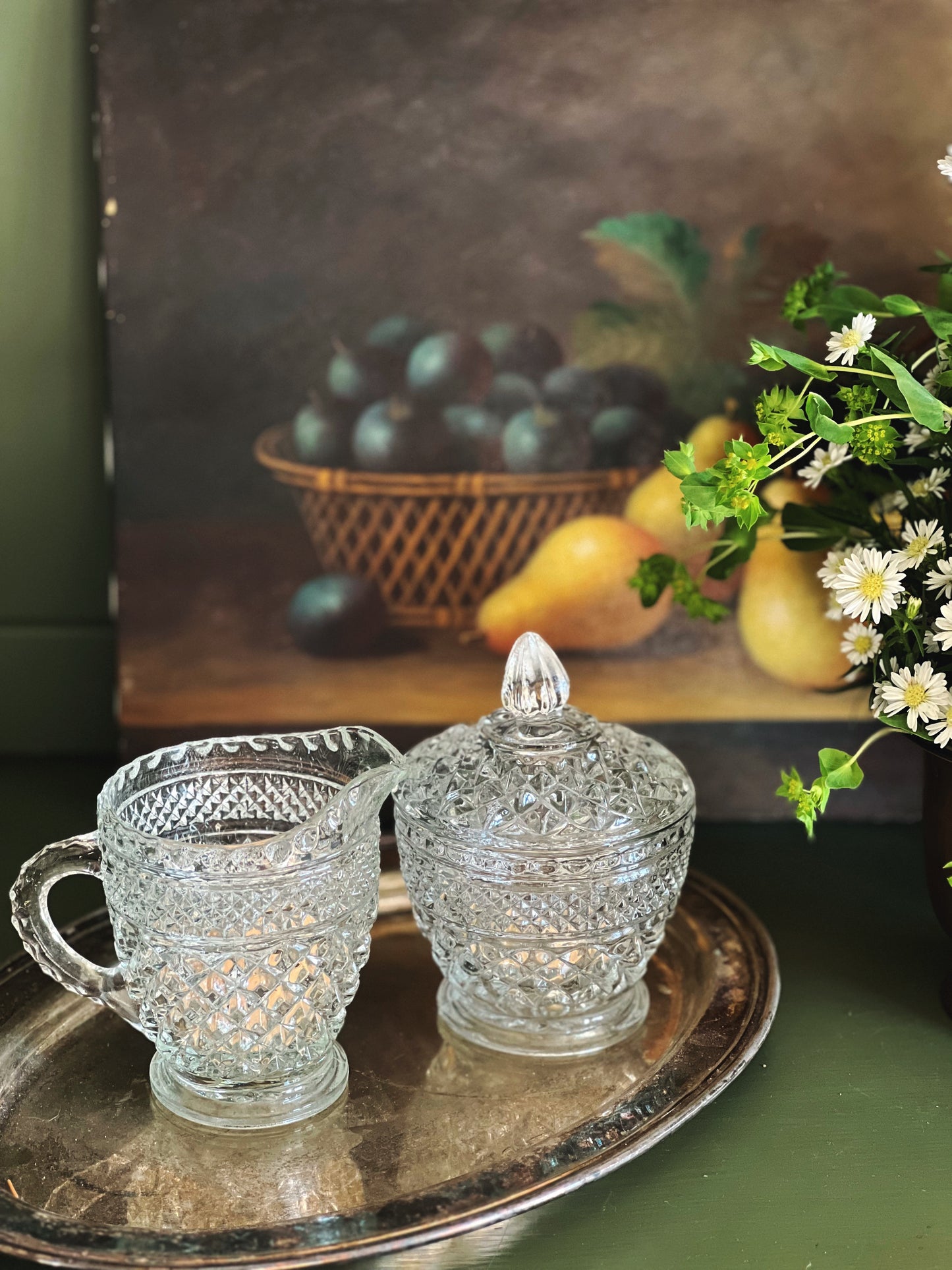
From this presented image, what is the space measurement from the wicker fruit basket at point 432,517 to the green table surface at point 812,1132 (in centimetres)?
25

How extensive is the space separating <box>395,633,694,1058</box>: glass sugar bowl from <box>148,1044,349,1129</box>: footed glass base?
9cm

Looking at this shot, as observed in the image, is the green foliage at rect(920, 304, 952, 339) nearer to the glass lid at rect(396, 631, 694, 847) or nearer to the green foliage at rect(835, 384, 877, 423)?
the green foliage at rect(835, 384, 877, 423)

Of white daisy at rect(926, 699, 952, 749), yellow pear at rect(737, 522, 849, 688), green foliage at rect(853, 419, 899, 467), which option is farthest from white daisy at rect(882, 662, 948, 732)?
yellow pear at rect(737, 522, 849, 688)

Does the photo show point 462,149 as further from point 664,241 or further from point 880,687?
point 880,687

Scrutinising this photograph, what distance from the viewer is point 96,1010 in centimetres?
68

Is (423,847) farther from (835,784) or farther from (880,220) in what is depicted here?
(880,220)

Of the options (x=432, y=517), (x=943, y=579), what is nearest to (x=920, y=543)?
(x=943, y=579)

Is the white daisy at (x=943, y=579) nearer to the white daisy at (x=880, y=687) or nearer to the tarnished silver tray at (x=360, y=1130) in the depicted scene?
the white daisy at (x=880, y=687)

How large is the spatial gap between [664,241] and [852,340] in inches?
9.9

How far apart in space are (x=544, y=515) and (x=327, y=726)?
0.21 metres

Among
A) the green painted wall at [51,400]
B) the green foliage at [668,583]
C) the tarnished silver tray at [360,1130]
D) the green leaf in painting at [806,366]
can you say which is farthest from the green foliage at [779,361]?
the green painted wall at [51,400]

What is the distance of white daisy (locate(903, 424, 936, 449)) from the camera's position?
66 centimetres

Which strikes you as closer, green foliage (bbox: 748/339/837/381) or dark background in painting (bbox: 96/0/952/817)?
green foliage (bbox: 748/339/837/381)

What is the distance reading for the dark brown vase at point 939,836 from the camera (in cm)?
66
